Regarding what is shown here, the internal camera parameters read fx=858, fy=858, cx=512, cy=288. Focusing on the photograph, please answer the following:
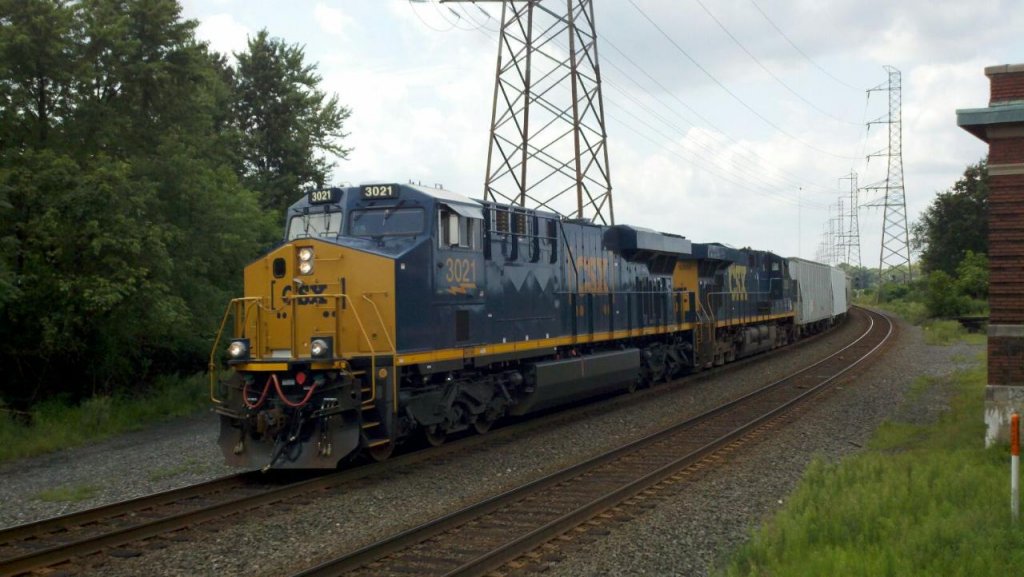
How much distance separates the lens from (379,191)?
11.5m

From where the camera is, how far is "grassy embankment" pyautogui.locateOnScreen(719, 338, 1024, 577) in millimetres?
6164

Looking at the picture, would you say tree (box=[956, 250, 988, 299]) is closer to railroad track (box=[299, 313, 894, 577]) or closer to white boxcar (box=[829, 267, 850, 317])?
white boxcar (box=[829, 267, 850, 317])

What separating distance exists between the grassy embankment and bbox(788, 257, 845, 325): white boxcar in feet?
80.9

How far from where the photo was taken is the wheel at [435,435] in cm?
1187

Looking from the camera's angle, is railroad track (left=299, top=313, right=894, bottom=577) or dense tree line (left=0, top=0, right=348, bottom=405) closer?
railroad track (left=299, top=313, right=894, bottom=577)

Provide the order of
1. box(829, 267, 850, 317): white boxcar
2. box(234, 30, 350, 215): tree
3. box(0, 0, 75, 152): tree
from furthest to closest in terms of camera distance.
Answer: box(829, 267, 850, 317): white boxcar
box(234, 30, 350, 215): tree
box(0, 0, 75, 152): tree

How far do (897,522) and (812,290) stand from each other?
1298 inches

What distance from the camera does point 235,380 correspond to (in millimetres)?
10297

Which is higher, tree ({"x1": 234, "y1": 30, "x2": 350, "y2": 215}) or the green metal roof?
tree ({"x1": 234, "y1": 30, "x2": 350, "y2": 215})

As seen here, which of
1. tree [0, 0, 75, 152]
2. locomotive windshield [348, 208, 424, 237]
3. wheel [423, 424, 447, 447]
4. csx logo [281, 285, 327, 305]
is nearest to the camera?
csx logo [281, 285, 327, 305]

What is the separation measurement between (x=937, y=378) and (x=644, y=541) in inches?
645

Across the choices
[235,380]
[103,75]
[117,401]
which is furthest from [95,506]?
[103,75]

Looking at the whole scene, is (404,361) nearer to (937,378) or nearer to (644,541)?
(644,541)

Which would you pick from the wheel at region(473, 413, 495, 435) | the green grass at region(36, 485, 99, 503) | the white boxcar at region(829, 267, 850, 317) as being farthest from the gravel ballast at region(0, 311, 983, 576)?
the white boxcar at region(829, 267, 850, 317)
